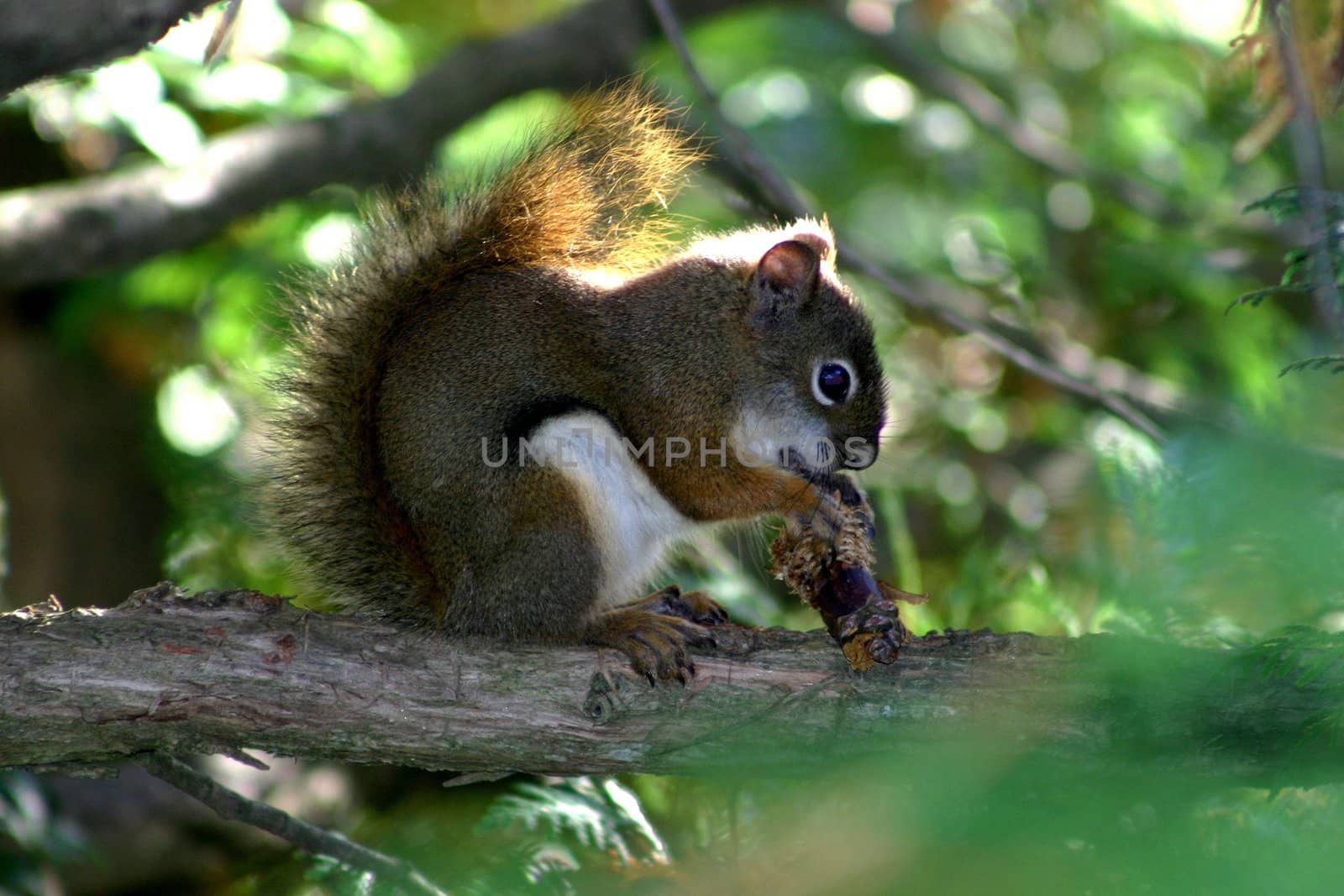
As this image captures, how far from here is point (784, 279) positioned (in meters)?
2.93

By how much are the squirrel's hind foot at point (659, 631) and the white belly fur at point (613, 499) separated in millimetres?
73

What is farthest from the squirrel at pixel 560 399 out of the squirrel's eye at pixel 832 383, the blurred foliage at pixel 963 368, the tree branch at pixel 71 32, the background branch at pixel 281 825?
the tree branch at pixel 71 32

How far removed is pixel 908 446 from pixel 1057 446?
0.66 meters

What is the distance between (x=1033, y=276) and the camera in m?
4.63

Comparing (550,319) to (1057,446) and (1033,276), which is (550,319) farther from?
(1057,446)

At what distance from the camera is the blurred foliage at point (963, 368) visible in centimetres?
117

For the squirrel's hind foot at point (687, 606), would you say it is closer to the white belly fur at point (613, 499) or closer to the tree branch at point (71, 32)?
the white belly fur at point (613, 499)

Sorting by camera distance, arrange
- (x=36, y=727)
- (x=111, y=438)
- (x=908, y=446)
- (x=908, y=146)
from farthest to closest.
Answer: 1. (x=908, y=146)
2. (x=908, y=446)
3. (x=111, y=438)
4. (x=36, y=727)

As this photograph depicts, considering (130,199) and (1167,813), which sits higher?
(130,199)

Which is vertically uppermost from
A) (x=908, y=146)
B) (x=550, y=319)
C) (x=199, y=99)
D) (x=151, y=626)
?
(x=908, y=146)

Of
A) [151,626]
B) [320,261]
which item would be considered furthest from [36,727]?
[320,261]

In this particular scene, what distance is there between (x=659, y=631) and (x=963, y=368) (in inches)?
118

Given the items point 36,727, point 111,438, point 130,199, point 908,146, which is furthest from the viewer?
point 908,146

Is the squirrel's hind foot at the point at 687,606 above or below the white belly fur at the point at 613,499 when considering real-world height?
below
